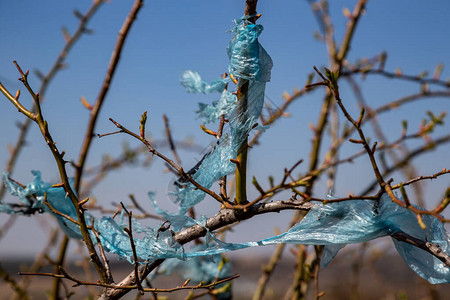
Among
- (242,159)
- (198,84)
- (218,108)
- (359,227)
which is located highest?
(198,84)

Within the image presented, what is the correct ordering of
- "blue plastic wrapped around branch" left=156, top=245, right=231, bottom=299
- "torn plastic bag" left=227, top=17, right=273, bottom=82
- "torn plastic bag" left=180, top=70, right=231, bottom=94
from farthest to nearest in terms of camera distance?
1. "blue plastic wrapped around branch" left=156, top=245, right=231, bottom=299
2. "torn plastic bag" left=180, top=70, right=231, bottom=94
3. "torn plastic bag" left=227, top=17, right=273, bottom=82

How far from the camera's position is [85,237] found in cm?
89

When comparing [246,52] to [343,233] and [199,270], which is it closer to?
[343,233]

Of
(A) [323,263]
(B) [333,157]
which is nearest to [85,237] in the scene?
(A) [323,263]

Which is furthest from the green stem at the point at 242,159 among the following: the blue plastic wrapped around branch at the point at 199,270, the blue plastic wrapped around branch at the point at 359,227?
the blue plastic wrapped around branch at the point at 199,270

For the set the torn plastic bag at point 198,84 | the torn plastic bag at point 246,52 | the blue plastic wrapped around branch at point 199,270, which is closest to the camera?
the torn plastic bag at point 246,52

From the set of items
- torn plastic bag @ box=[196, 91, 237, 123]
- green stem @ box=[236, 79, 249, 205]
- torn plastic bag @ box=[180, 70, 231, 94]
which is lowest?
green stem @ box=[236, 79, 249, 205]

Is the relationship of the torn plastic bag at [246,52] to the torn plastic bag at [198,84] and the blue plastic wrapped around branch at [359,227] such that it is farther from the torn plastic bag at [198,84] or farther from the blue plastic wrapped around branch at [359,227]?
the blue plastic wrapped around branch at [359,227]

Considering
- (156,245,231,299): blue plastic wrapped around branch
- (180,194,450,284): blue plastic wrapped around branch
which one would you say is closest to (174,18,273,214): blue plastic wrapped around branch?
(180,194,450,284): blue plastic wrapped around branch

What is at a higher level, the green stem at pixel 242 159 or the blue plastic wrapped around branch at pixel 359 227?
the green stem at pixel 242 159

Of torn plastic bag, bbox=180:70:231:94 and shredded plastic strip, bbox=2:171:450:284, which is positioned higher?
torn plastic bag, bbox=180:70:231:94

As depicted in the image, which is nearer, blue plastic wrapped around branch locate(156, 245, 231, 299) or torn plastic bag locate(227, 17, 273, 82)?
torn plastic bag locate(227, 17, 273, 82)

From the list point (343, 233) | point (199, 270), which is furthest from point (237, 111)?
point (199, 270)

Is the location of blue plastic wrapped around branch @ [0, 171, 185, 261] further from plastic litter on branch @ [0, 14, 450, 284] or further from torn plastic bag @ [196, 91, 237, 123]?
torn plastic bag @ [196, 91, 237, 123]
